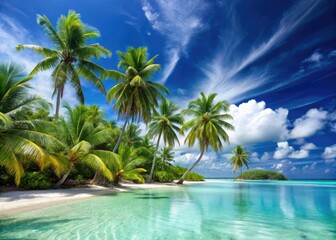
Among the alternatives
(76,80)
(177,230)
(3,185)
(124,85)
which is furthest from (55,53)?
(177,230)

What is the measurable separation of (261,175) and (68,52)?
2677 inches

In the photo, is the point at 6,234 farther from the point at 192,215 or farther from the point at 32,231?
the point at 192,215

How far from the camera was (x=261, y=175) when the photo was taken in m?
70.2

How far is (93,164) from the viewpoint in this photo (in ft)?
44.7

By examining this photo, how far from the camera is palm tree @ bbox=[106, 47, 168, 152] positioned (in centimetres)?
2005

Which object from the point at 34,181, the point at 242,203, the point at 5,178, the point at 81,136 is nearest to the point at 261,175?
the point at 242,203

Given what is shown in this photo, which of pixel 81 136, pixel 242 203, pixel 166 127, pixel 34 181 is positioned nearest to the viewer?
pixel 242 203

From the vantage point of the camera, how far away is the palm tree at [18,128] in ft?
30.6

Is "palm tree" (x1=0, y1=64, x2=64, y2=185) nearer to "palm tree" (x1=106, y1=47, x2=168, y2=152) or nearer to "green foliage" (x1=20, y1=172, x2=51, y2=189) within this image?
"green foliage" (x1=20, y1=172, x2=51, y2=189)

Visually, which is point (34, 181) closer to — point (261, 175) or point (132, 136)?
point (132, 136)

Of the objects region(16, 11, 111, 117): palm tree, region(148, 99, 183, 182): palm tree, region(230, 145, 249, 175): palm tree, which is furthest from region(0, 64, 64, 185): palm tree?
region(230, 145, 249, 175): palm tree

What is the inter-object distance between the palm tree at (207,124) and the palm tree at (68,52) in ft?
41.2

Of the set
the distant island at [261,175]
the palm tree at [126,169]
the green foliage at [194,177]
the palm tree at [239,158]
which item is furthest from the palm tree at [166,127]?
the distant island at [261,175]

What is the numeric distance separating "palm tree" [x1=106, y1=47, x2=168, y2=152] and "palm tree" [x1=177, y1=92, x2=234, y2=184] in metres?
6.06
